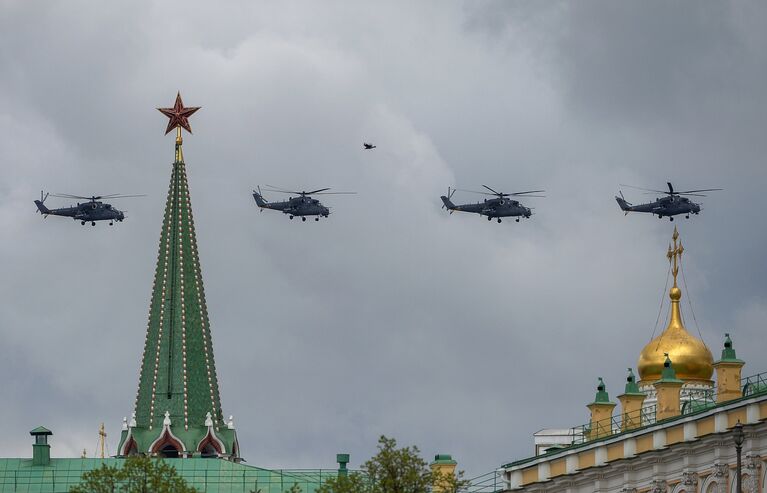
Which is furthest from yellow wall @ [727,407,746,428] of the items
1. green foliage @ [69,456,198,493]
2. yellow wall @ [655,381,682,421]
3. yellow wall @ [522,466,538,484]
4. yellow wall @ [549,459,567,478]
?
green foliage @ [69,456,198,493]

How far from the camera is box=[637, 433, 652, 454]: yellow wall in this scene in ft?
501

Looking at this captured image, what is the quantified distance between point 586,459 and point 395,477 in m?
16.5

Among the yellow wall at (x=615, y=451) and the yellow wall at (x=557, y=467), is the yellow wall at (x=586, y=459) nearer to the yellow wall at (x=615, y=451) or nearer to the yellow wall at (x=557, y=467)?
the yellow wall at (x=615, y=451)

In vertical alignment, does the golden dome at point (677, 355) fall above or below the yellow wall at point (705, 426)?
above

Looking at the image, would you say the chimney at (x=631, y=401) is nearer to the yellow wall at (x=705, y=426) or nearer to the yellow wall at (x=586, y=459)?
the yellow wall at (x=586, y=459)

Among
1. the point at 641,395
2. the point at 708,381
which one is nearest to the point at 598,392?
the point at 641,395

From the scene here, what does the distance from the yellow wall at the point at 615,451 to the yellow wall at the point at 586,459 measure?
123 cm

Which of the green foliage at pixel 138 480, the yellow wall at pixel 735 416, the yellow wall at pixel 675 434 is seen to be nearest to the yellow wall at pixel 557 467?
the yellow wall at pixel 675 434

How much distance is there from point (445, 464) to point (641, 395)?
12702mm

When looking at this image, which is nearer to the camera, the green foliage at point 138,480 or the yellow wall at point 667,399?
the green foliage at point 138,480

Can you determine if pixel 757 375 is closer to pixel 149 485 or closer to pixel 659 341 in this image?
pixel 149 485

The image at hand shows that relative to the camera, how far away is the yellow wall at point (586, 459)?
157 metres

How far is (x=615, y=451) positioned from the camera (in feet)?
511

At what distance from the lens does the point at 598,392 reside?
169 m
